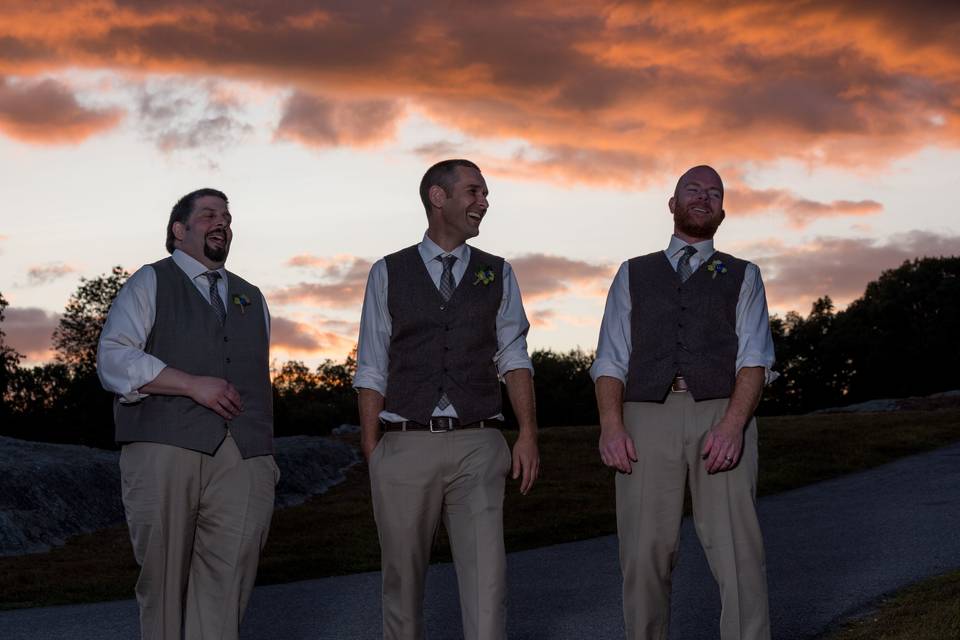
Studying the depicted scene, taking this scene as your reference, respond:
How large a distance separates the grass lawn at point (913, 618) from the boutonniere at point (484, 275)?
377 cm

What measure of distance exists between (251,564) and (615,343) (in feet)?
6.30

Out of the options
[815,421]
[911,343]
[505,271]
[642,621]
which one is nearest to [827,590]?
[642,621]

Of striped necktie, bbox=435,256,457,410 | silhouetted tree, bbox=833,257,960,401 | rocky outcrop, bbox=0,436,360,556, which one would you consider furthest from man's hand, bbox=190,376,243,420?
silhouetted tree, bbox=833,257,960,401

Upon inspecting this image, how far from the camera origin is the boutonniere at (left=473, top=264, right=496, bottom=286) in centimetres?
538

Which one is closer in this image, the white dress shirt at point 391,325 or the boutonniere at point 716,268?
the white dress shirt at point 391,325

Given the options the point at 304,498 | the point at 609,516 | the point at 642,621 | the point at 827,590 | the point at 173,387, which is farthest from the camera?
the point at 304,498

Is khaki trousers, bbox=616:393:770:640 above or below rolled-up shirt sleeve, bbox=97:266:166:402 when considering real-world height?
below

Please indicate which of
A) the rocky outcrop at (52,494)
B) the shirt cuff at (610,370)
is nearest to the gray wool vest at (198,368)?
the shirt cuff at (610,370)

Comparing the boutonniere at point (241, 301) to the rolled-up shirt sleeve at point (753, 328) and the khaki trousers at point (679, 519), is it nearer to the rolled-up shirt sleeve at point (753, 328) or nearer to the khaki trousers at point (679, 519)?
the khaki trousers at point (679, 519)

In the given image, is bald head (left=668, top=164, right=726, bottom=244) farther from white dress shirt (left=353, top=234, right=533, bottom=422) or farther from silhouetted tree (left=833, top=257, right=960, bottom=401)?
silhouetted tree (left=833, top=257, right=960, bottom=401)

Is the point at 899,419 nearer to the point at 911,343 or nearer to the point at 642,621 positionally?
the point at 642,621

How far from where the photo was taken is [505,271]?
217 inches

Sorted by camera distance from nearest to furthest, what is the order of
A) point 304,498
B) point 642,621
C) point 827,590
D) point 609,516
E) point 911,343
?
point 642,621 → point 827,590 → point 609,516 → point 304,498 → point 911,343

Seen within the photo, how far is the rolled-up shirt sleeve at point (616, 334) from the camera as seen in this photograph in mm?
5527
